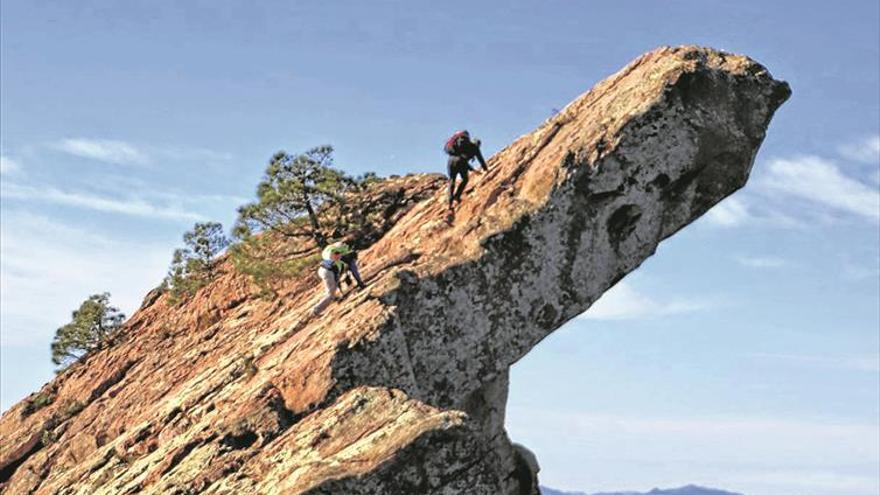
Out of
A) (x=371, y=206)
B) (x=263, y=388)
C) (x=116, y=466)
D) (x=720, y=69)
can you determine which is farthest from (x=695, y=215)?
(x=116, y=466)

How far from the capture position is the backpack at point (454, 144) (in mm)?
38156

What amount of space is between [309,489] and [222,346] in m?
16.1

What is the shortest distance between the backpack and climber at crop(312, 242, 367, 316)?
584cm

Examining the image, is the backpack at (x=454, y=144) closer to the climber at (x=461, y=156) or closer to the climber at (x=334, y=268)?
the climber at (x=461, y=156)

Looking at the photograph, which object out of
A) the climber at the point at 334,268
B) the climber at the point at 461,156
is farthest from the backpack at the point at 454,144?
the climber at the point at 334,268

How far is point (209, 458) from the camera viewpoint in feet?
98.6

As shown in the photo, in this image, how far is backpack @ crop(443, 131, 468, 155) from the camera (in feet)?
125

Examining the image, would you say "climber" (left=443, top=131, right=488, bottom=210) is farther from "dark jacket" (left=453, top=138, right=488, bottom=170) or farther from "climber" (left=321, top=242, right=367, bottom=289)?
"climber" (left=321, top=242, right=367, bottom=289)

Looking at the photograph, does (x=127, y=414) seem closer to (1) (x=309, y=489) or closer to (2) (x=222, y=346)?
(2) (x=222, y=346)

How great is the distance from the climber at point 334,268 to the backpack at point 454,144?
230 inches

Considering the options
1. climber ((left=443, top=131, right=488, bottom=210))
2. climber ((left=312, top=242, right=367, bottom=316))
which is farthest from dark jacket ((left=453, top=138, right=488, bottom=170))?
climber ((left=312, top=242, right=367, bottom=316))

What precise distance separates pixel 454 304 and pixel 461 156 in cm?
649

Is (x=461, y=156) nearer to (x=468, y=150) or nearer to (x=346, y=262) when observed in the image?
(x=468, y=150)

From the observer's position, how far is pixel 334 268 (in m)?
35.2
